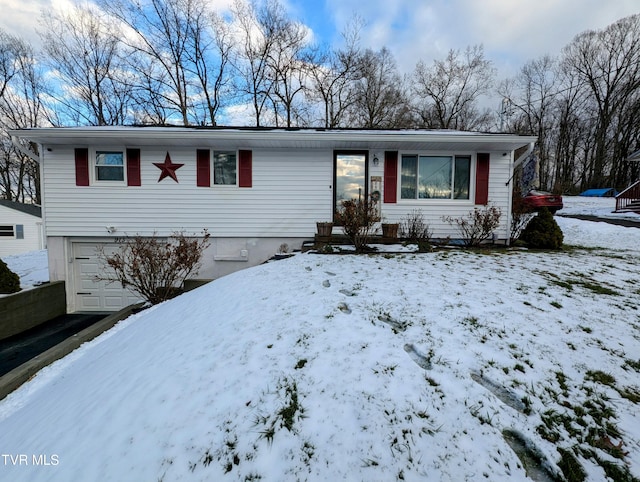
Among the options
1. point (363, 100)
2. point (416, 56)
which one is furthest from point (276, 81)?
point (416, 56)

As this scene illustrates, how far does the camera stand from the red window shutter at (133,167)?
26.2ft

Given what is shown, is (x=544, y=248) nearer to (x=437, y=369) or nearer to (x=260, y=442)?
(x=437, y=369)

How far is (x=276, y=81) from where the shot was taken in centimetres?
1925

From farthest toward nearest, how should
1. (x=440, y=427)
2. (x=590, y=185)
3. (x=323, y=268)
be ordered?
(x=590, y=185)
(x=323, y=268)
(x=440, y=427)

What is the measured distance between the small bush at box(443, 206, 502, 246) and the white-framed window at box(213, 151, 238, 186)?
20.0 feet

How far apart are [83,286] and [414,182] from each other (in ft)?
32.0

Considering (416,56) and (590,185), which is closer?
(416,56)

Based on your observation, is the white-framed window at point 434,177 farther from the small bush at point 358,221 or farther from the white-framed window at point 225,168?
the white-framed window at point 225,168

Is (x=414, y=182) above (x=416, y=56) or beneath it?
beneath

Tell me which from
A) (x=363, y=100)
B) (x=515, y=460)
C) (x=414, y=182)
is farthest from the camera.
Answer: (x=363, y=100)

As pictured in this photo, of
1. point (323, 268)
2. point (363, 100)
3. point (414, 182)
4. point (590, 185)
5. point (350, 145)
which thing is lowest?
point (323, 268)

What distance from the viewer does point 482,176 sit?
826 cm

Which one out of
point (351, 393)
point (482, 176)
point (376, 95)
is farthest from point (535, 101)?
point (351, 393)

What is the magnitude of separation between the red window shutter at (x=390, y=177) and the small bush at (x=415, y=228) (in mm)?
669
